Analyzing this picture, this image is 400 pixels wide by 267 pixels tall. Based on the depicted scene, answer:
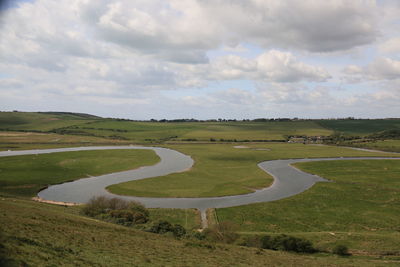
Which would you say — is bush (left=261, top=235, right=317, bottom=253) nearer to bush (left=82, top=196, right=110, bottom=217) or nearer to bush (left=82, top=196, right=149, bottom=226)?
bush (left=82, top=196, right=149, bottom=226)

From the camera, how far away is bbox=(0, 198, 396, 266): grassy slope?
18050mm

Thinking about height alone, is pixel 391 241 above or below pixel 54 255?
below

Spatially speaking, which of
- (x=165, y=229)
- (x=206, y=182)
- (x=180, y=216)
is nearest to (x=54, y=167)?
(x=206, y=182)

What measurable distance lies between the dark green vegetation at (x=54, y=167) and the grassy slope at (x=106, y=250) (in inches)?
1647

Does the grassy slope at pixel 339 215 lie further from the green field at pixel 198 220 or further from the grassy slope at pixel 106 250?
the grassy slope at pixel 106 250

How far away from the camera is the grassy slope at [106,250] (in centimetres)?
1805

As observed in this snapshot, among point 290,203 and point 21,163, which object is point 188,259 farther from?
point 21,163

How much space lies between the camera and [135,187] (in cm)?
6988

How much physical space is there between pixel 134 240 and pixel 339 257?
22.3m

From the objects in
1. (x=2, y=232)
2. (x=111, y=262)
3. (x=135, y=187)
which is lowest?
(x=135, y=187)

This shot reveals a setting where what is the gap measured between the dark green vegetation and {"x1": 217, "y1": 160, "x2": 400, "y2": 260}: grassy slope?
49.6 meters

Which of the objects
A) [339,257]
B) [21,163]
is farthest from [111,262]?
[21,163]

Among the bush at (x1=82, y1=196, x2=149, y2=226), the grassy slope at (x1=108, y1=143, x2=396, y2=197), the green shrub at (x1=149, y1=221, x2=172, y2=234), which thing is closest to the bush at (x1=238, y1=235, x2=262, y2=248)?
the green shrub at (x1=149, y1=221, x2=172, y2=234)

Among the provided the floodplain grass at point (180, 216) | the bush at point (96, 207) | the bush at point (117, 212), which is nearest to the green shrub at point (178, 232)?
the bush at point (117, 212)
